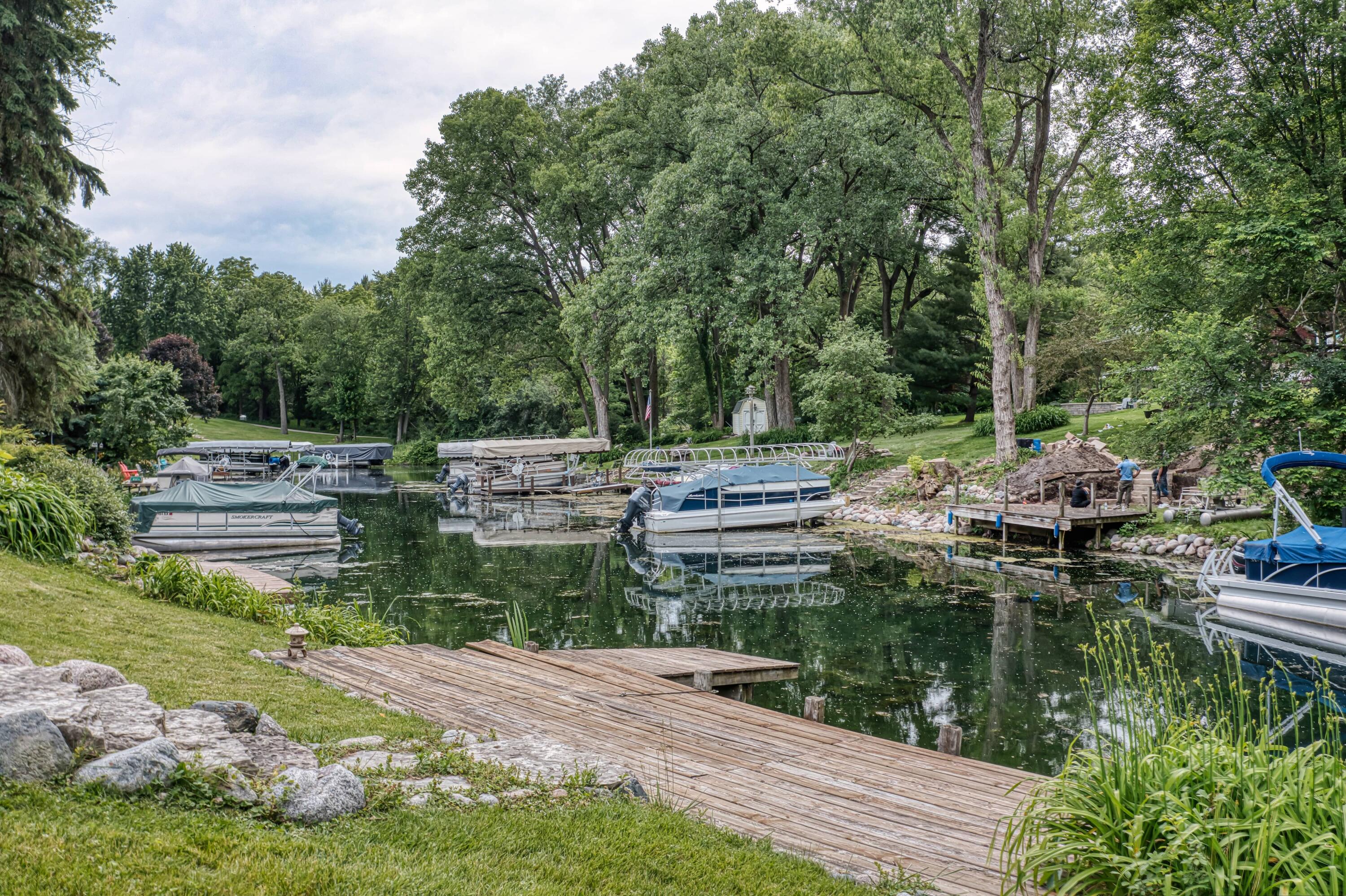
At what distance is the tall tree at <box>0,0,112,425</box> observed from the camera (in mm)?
Result: 16328

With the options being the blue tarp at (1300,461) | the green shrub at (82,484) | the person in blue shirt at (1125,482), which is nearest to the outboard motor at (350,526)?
the green shrub at (82,484)

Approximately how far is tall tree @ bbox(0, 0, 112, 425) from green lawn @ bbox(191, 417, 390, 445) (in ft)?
171

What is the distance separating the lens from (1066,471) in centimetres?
2495

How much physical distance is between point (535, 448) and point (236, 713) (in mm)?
37561

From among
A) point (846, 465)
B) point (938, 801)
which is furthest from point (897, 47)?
point (938, 801)

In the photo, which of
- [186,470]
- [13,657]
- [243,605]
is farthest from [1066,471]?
[186,470]

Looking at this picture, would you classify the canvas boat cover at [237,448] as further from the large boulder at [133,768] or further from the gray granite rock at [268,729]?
the large boulder at [133,768]

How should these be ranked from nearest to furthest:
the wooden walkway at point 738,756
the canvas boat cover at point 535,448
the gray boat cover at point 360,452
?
the wooden walkway at point 738,756
the canvas boat cover at point 535,448
the gray boat cover at point 360,452

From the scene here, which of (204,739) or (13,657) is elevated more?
(13,657)

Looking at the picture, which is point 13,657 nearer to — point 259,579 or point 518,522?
point 259,579

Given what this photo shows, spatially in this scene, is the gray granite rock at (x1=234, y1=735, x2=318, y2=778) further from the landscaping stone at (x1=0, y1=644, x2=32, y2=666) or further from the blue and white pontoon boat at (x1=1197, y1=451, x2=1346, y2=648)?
the blue and white pontoon boat at (x1=1197, y1=451, x2=1346, y2=648)

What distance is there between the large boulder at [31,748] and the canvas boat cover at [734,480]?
24039 millimetres

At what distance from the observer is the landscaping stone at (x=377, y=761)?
4.90 meters

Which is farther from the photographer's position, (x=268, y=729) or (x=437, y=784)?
(x=268, y=729)
